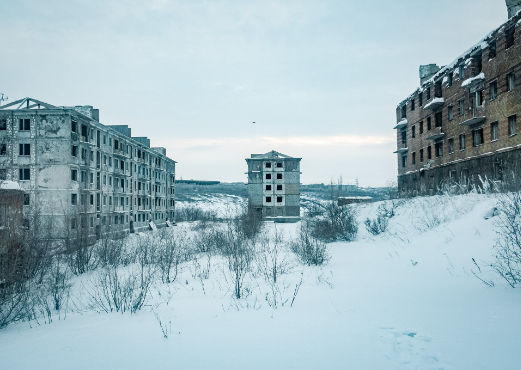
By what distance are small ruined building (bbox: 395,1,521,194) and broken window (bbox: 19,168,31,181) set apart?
28.3m

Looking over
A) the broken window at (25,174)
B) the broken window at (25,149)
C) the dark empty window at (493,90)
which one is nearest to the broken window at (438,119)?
the dark empty window at (493,90)

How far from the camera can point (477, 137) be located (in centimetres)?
2184

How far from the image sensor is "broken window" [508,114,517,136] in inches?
720

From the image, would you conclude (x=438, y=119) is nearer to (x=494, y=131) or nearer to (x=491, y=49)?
(x=494, y=131)

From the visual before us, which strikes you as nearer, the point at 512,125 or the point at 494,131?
the point at 512,125

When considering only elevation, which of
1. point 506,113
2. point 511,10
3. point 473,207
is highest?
point 511,10

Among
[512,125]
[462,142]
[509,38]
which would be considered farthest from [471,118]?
[509,38]

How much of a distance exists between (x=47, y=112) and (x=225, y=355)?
2653 centimetres

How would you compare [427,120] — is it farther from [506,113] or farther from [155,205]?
[155,205]

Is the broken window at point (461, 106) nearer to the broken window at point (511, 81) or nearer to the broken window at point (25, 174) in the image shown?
the broken window at point (511, 81)

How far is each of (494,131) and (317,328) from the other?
1982cm

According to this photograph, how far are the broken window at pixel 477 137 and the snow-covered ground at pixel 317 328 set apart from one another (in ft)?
45.0

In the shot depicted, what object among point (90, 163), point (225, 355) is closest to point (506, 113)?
point (225, 355)

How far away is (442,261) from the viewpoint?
10.3 metres
